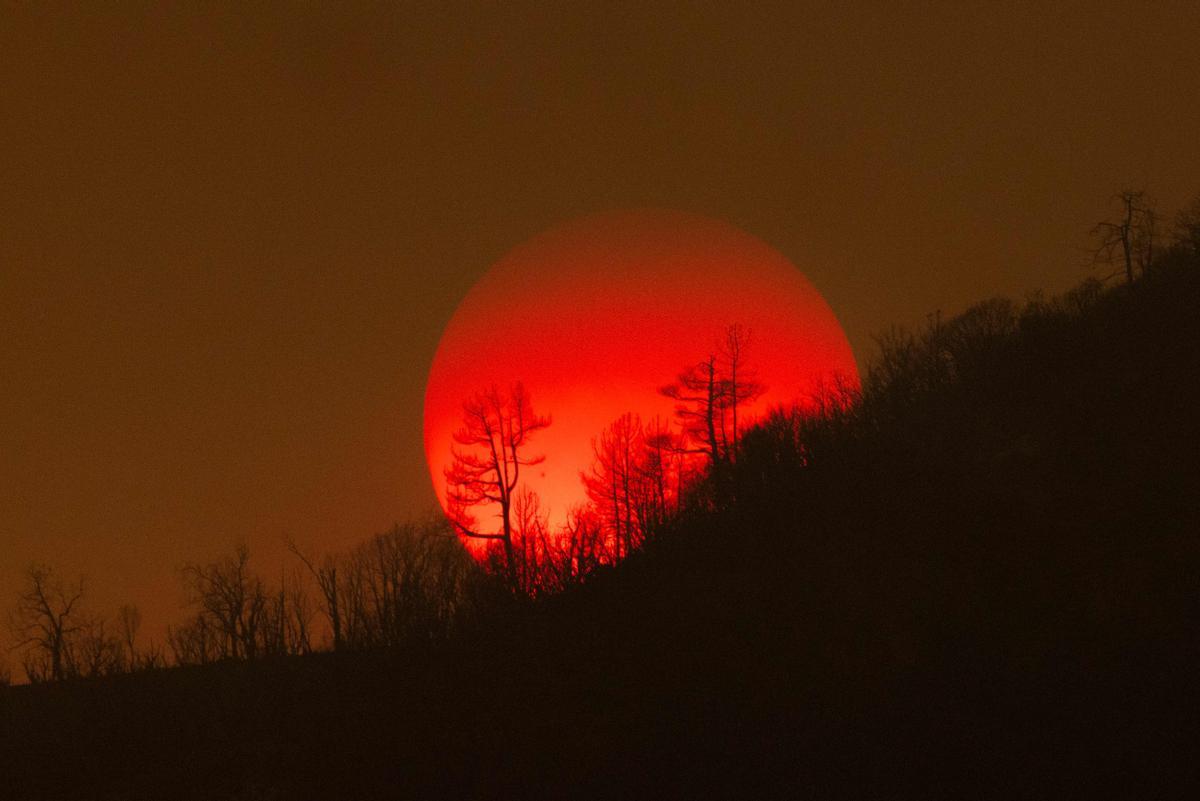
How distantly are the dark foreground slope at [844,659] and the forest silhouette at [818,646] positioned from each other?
83mm

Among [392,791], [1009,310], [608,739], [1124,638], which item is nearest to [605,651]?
[608,739]

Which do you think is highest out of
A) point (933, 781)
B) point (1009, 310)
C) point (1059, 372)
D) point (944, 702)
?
point (1009, 310)

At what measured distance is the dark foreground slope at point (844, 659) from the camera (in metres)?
20.3

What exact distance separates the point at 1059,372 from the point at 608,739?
22381mm

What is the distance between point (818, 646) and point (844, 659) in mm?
1163

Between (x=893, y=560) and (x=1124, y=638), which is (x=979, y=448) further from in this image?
(x=1124, y=638)

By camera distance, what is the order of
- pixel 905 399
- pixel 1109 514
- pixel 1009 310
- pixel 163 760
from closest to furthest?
pixel 1109 514, pixel 163 760, pixel 905 399, pixel 1009 310

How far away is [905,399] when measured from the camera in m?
46.2

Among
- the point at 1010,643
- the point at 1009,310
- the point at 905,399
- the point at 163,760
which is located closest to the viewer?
the point at 1010,643

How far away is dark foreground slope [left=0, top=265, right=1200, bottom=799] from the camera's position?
20.3 meters

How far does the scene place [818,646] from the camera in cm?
2538

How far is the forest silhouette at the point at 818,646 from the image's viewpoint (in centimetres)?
2055

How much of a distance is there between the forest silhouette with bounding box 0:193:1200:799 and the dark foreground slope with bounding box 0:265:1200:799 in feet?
0.27

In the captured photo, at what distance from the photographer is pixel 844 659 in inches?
956
